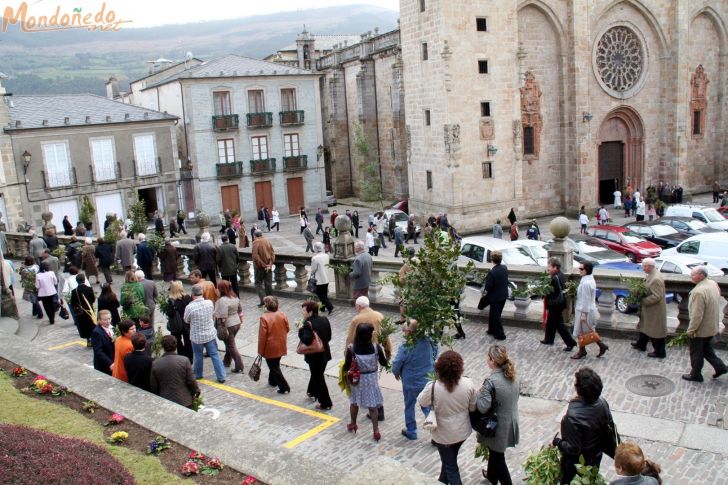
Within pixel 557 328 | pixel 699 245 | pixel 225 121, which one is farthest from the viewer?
pixel 225 121

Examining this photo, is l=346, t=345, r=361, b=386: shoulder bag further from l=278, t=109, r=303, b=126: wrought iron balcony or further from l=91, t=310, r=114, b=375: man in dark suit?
l=278, t=109, r=303, b=126: wrought iron balcony

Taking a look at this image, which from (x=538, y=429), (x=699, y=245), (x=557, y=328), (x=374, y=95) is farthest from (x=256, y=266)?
(x=374, y=95)

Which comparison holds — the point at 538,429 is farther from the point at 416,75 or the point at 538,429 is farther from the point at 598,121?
the point at 598,121

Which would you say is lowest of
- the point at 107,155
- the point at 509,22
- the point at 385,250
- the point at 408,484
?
the point at 385,250

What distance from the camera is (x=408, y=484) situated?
4.48 m

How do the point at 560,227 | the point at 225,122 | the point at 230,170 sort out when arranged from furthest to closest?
the point at 230,170 < the point at 225,122 < the point at 560,227

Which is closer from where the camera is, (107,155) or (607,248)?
(607,248)

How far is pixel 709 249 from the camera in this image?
19094mm

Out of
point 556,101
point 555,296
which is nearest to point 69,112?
point 556,101

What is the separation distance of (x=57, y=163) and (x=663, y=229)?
90.6ft

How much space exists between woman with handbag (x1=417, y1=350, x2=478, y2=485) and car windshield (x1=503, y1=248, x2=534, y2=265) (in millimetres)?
11688

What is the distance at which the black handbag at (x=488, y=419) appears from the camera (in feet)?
20.2

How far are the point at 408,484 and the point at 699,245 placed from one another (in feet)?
57.8

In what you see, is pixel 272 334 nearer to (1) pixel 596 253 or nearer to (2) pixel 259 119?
(1) pixel 596 253
